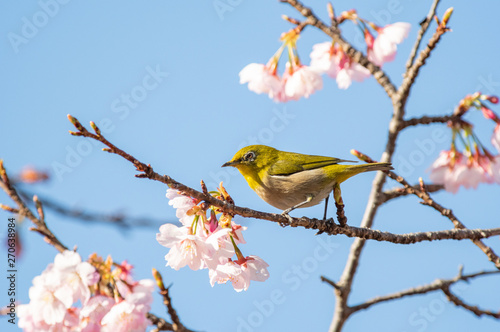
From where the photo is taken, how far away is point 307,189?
14.1 feet

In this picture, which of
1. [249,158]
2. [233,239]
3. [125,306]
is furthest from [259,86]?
[125,306]

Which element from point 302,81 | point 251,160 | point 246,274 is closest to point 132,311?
point 246,274

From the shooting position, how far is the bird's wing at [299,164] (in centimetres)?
445

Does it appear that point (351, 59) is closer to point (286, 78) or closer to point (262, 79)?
point (286, 78)

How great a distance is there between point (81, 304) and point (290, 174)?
85.0 inches

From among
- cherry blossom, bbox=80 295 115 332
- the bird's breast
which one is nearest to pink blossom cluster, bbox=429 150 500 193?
the bird's breast

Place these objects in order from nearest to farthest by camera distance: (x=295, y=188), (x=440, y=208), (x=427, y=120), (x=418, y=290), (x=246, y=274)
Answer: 1. (x=246, y=274)
2. (x=440, y=208)
3. (x=295, y=188)
4. (x=418, y=290)
5. (x=427, y=120)

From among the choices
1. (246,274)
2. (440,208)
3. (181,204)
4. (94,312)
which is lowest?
(94,312)

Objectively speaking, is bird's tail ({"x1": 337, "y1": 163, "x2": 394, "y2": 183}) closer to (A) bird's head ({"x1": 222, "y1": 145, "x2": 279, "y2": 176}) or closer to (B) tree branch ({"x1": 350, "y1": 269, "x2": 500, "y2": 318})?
(A) bird's head ({"x1": 222, "y1": 145, "x2": 279, "y2": 176})

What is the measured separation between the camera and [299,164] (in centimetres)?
457

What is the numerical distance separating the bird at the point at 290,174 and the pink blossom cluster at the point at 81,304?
156 cm

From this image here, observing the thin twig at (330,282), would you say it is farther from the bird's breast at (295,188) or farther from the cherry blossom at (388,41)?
the cherry blossom at (388,41)

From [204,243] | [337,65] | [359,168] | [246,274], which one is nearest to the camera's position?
[204,243]

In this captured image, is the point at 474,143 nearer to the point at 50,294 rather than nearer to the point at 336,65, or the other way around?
the point at 336,65
